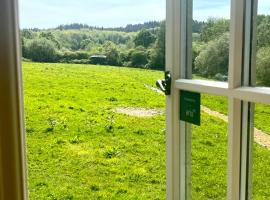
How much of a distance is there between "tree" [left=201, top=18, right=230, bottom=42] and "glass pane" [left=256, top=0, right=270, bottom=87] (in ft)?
0.42

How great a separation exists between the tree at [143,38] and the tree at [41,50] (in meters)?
0.50

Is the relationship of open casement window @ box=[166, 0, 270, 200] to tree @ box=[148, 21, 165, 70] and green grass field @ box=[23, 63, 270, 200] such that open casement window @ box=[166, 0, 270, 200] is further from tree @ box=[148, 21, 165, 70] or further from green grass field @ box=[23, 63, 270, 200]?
green grass field @ box=[23, 63, 270, 200]

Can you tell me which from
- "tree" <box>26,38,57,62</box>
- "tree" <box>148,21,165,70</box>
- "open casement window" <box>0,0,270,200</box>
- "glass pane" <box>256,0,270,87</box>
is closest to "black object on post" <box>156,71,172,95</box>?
"open casement window" <box>0,0,270,200</box>

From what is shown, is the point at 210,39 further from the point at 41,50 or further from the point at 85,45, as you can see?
the point at 41,50

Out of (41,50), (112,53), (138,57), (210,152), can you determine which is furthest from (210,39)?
(41,50)

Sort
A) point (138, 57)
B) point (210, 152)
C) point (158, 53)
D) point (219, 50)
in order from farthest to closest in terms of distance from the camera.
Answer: point (138, 57) < point (158, 53) < point (210, 152) < point (219, 50)

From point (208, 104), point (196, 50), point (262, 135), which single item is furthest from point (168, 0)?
point (262, 135)

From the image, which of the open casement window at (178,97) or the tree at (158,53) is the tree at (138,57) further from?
the open casement window at (178,97)

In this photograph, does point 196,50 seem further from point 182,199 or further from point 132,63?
point 132,63

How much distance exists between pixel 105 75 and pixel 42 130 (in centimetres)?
59

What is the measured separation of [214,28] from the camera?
1169mm

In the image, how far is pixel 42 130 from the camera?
2367 mm

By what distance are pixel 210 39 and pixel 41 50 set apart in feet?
4.01

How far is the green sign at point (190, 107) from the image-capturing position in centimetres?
126
